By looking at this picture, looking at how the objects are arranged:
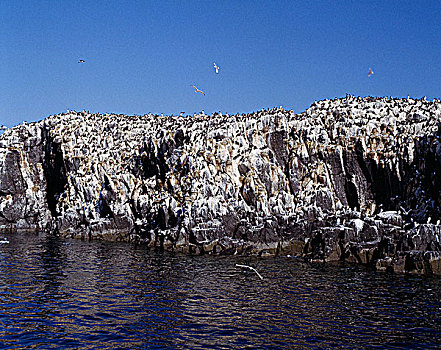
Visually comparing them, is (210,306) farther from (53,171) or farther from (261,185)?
(53,171)

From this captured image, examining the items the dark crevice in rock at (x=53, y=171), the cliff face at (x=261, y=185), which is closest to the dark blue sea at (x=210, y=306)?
the cliff face at (x=261, y=185)

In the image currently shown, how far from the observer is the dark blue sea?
1118 inches

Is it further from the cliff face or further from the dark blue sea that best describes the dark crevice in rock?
the dark blue sea

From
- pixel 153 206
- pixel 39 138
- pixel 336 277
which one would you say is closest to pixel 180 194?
pixel 153 206

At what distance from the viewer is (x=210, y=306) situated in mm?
37062

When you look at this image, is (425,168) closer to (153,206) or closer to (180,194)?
(180,194)

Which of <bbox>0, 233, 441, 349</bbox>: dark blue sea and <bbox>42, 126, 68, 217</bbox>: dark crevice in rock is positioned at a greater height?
<bbox>42, 126, 68, 217</bbox>: dark crevice in rock

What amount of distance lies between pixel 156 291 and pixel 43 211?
275 feet

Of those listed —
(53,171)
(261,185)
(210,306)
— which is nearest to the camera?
(210,306)

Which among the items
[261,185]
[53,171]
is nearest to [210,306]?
[261,185]

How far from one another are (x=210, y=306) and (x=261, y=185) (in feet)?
155

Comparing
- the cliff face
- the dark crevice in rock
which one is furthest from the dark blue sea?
the dark crevice in rock

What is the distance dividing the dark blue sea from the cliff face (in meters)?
10.7

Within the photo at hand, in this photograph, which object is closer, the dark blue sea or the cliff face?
the dark blue sea
